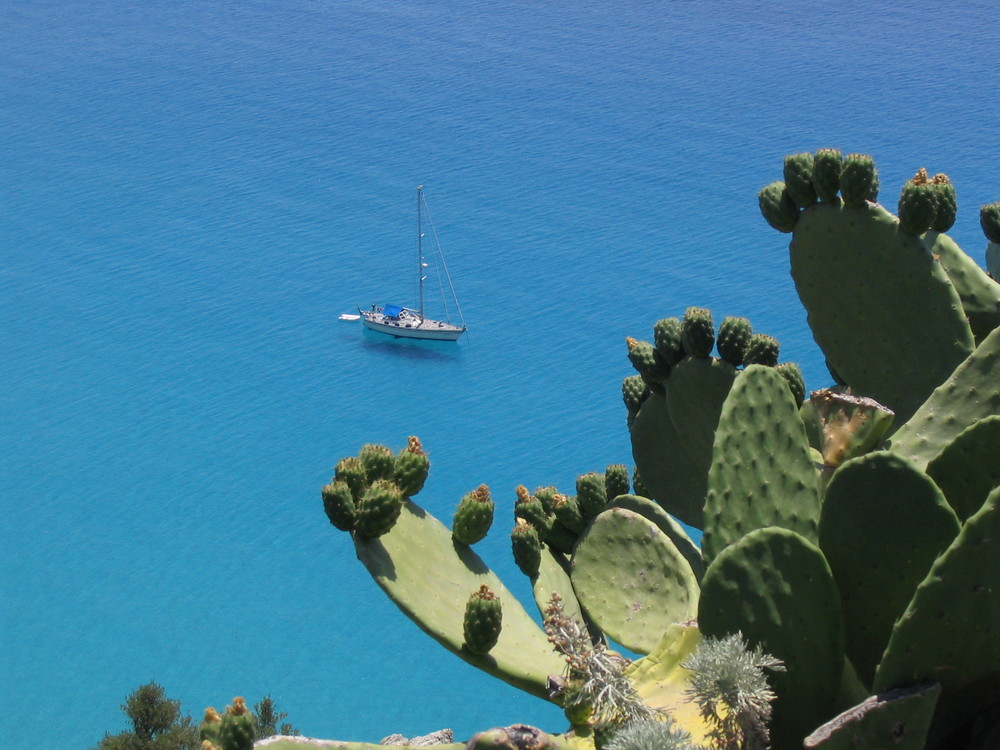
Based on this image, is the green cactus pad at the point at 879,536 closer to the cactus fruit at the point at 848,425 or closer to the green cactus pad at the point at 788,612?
the green cactus pad at the point at 788,612

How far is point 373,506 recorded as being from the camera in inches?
71.0

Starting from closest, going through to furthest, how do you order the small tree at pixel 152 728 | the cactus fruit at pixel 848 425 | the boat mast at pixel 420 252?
the cactus fruit at pixel 848 425 → the small tree at pixel 152 728 → the boat mast at pixel 420 252

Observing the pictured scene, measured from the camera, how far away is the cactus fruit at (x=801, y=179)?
2.16 m

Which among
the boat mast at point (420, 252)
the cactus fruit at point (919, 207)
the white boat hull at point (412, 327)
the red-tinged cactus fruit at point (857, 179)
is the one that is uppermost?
the boat mast at point (420, 252)

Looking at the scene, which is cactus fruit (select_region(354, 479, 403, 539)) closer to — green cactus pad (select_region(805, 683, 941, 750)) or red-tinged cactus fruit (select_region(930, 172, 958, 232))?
green cactus pad (select_region(805, 683, 941, 750))

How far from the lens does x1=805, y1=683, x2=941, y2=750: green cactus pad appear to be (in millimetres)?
947

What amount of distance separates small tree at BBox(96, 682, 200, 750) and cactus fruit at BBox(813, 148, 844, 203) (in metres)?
4.04

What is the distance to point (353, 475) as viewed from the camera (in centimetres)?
181

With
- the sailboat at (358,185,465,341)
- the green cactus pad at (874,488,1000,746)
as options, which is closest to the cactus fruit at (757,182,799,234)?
the green cactus pad at (874,488,1000,746)

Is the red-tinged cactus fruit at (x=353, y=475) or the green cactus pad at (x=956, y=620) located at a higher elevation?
the red-tinged cactus fruit at (x=353, y=475)

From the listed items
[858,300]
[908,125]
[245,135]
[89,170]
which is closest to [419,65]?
[245,135]

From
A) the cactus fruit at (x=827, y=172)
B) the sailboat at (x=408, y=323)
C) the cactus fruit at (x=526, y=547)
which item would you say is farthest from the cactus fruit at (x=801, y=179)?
the sailboat at (x=408, y=323)

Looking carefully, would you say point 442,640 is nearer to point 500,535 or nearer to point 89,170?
point 500,535

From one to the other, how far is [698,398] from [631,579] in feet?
1.12
